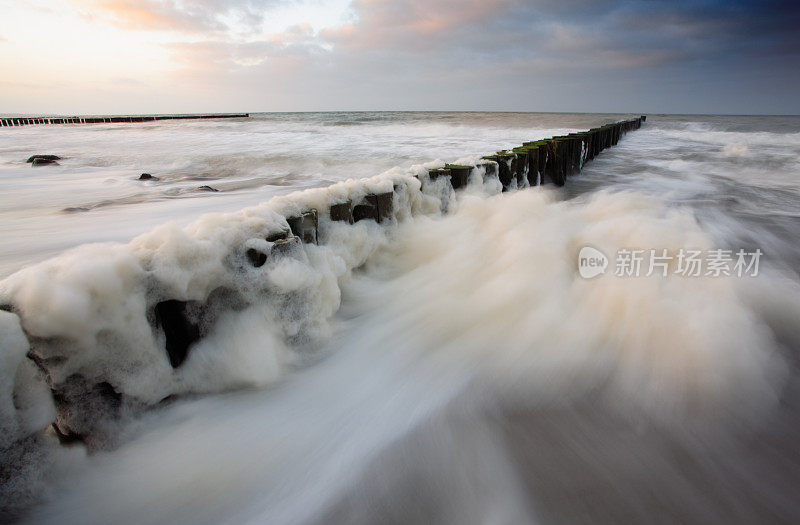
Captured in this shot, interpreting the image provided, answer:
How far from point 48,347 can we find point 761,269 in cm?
512

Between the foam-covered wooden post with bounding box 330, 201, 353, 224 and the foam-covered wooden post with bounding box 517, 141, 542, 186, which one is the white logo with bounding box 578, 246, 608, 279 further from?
the foam-covered wooden post with bounding box 517, 141, 542, 186

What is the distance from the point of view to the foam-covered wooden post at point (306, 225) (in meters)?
2.70

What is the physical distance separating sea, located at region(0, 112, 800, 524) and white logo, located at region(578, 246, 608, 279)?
2 cm

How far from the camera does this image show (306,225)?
277cm

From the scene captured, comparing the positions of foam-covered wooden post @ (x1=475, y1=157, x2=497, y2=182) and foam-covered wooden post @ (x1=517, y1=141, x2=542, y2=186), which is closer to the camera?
foam-covered wooden post @ (x1=475, y1=157, x2=497, y2=182)

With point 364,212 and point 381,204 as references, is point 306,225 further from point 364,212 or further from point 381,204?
point 381,204

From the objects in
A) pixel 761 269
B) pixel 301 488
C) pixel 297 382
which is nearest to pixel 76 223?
pixel 297 382

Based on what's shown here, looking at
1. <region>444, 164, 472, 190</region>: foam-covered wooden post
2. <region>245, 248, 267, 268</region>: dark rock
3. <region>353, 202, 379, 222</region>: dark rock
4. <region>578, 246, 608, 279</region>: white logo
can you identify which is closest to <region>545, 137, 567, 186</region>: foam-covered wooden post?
<region>444, 164, 472, 190</region>: foam-covered wooden post

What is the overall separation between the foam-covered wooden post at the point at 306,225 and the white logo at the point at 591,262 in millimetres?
2193

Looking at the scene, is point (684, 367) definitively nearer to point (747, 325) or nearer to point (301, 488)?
point (747, 325)

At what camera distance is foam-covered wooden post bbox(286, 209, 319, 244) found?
8.86ft

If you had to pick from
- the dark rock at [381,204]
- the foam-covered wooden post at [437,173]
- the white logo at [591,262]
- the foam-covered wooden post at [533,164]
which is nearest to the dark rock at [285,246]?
the dark rock at [381,204]

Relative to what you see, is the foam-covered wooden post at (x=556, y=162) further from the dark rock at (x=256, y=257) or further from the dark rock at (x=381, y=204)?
the dark rock at (x=256, y=257)

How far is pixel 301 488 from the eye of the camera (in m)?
1.70
